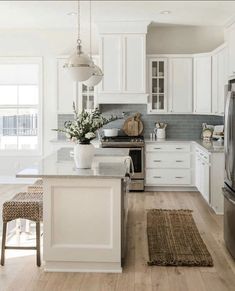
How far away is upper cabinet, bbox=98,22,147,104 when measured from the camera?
7.31m

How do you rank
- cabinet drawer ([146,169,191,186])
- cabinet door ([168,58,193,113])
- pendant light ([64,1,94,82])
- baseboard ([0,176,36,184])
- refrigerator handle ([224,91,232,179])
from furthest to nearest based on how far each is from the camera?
baseboard ([0,176,36,184]), cabinet door ([168,58,193,113]), cabinet drawer ([146,169,191,186]), refrigerator handle ([224,91,232,179]), pendant light ([64,1,94,82])

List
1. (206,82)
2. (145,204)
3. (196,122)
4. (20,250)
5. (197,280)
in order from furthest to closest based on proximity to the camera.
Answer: (196,122), (206,82), (145,204), (20,250), (197,280)

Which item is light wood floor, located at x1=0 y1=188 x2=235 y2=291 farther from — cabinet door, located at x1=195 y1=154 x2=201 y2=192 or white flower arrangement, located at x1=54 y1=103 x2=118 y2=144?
cabinet door, located at x1=195 y1=154 x2=201 y2=192

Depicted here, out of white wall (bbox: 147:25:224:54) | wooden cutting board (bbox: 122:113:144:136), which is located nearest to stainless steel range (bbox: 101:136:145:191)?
wooden cutting board (bbox: 122:113:144:136)

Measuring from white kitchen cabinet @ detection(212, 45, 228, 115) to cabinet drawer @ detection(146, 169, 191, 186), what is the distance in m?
1.17

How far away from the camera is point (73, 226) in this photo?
385 centimetres

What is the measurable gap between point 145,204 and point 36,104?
2.92m

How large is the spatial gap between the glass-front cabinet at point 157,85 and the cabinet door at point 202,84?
0.52 meters

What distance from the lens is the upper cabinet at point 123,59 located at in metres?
7.31

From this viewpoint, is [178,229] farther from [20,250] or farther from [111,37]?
[111,37]

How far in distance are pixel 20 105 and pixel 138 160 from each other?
2436mm

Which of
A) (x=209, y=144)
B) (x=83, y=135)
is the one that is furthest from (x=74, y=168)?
(x=209, y=144)

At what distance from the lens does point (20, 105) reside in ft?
26.6

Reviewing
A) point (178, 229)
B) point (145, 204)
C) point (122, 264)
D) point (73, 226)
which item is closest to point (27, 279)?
point (73, 226)
